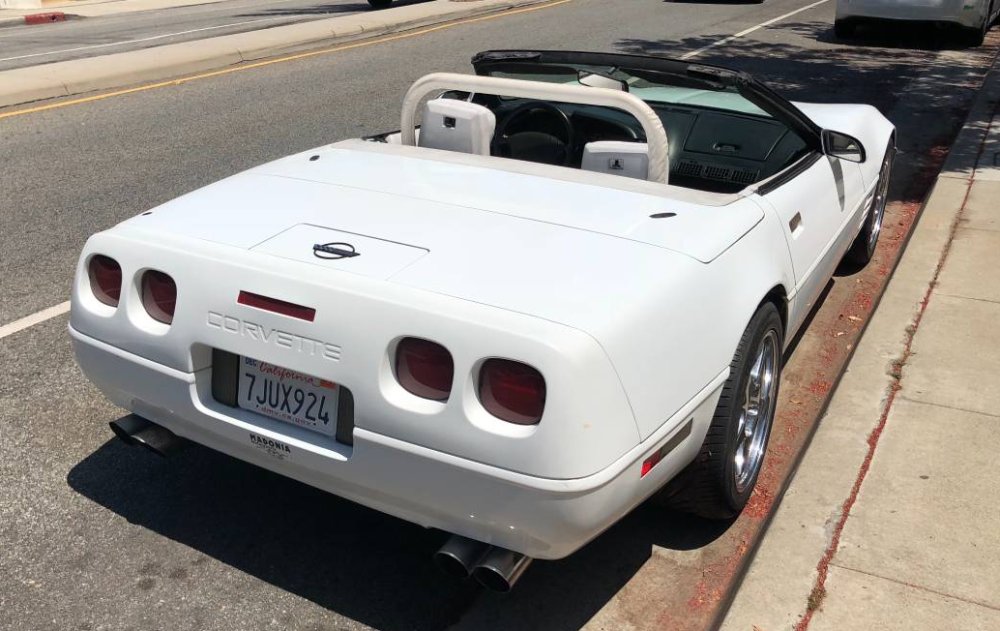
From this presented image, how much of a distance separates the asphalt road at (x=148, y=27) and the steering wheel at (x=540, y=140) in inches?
517

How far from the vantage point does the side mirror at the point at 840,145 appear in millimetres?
4441

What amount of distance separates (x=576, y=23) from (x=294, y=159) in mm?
14704

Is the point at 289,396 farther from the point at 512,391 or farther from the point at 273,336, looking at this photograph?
the point at 512,391

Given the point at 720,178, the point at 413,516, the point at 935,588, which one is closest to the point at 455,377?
the point at 413,516

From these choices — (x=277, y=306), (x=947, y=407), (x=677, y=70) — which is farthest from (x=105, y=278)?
(x=947, y=407)

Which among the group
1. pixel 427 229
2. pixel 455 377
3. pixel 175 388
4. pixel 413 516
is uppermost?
pixel 427 229

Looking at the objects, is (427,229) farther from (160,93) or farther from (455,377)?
(160,93)

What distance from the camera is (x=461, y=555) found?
9.52 feet

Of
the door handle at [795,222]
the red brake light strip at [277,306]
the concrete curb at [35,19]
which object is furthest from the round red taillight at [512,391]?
the concrete curb at [35,19]

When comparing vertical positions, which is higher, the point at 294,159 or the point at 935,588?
the point at 294,159

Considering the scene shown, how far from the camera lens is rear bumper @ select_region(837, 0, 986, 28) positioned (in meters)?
14.8

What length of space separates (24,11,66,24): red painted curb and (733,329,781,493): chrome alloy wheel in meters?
26.5

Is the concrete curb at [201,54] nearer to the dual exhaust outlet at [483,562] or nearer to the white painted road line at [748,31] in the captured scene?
the white painted road line at [748,31]

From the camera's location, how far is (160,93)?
1155 centimetres
